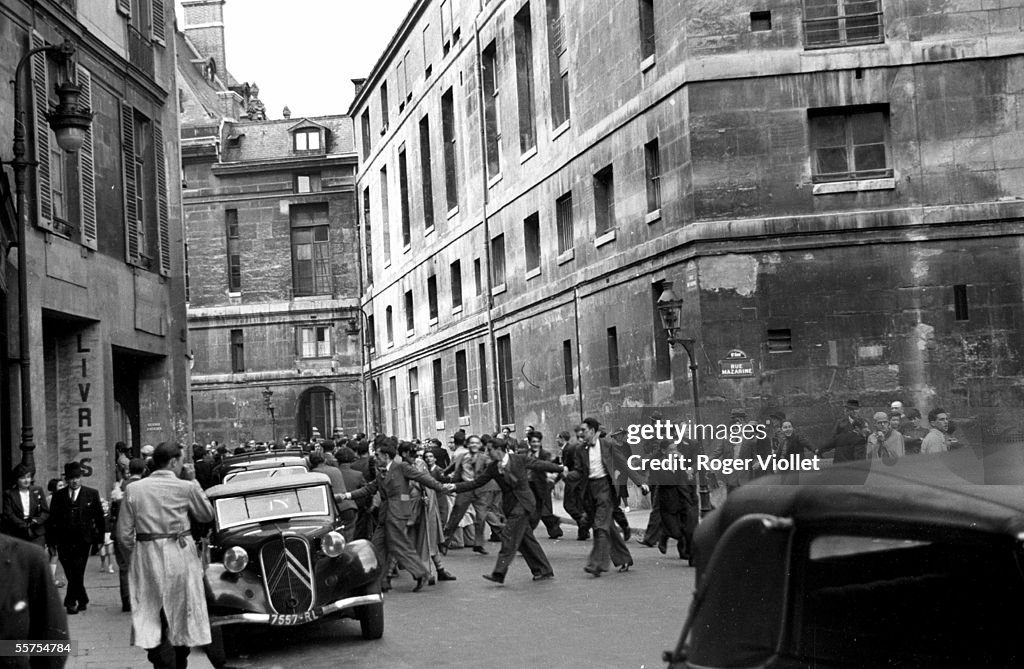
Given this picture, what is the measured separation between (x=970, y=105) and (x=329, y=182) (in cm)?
4420

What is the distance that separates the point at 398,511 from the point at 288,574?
3.96m

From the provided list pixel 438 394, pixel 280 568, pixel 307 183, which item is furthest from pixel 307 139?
pixel 280 568

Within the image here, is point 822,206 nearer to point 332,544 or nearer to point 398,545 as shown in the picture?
point 398,545

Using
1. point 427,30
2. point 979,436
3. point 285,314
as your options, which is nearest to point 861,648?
point 979,436

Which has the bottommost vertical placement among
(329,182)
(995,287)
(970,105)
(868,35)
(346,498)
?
(346,498)

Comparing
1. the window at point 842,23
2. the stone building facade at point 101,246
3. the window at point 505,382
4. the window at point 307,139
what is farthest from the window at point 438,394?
the window at point 307,139

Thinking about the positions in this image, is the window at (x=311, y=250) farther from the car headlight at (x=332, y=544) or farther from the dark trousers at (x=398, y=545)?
the car headlight at (x=332, y=544)

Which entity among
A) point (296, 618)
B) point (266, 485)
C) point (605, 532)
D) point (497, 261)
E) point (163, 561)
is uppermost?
point (497, 261)

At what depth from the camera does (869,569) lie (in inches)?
124

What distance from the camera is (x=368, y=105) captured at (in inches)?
2179

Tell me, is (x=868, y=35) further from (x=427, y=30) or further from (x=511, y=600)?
(x=427, y=30)

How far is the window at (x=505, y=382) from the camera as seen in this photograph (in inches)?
1373

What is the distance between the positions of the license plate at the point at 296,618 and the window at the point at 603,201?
A: 1761cm

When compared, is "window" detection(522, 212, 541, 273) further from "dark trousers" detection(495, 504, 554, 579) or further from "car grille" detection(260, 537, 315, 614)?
"car grille" detection(260, 537, 315, 614)
